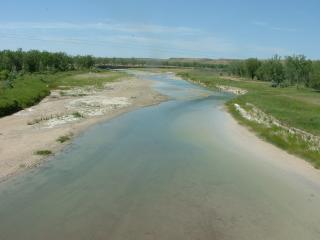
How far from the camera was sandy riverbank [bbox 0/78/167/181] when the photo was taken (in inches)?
966

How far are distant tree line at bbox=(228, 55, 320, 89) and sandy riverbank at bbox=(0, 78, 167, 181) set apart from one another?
99.7ft

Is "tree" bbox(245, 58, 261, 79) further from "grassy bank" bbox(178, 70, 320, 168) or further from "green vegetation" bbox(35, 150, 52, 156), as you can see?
"green vegetation" bbox(35, 150, 52, 156)

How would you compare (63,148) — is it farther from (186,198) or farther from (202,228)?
(202,228)

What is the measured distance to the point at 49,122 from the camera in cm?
3709

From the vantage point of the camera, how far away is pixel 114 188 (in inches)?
768

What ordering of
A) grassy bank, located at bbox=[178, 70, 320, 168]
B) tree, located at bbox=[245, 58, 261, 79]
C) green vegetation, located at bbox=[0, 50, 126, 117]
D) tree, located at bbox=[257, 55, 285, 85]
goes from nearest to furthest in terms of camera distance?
grassy bank, located at bbox=[178, 70, 320, 168] < green vegetation, located at bbox=[0, 50, 126, 117] < tree, located at bbox=[257, 55, 285, 85] < tree, located at bbox=[245, 58, 261, 79]

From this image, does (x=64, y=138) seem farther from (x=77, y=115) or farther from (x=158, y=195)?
(x=158, y=195)

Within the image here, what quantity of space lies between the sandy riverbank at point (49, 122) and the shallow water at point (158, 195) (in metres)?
1.60

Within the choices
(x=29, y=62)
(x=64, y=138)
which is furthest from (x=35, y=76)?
(x=64, y=138)

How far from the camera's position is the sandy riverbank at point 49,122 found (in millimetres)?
24531

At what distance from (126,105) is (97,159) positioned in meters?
28.8

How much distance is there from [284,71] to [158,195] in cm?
7996

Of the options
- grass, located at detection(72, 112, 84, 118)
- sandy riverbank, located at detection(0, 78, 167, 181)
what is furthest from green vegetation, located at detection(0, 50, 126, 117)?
grass, located at detection(72, 112, 84, 118)

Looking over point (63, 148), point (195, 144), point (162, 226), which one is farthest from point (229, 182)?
point (63, 148)
